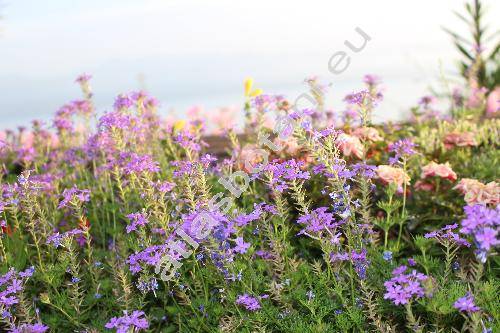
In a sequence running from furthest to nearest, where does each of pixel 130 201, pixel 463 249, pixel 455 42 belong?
pixel 455 42 → pixel 130 201 → pixel 463 249

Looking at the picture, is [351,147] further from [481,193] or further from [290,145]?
[481,193]

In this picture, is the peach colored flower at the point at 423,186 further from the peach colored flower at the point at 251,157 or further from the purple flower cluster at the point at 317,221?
the purple flower cluster at the point at 317,221

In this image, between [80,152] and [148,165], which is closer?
[148,165]

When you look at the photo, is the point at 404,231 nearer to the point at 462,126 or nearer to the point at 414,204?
the point at 414,204

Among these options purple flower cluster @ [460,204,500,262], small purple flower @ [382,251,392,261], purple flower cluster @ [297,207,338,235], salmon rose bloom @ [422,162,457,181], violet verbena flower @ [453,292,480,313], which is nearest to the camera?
purple flower cluster @ [460,204,500,262]

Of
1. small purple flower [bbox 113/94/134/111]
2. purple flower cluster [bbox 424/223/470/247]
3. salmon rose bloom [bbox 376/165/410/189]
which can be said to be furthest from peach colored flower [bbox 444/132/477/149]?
small purple flower [bbox 113/94/134/111]

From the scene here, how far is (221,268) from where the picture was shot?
4.08 meters

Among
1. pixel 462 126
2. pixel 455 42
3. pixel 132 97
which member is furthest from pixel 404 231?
pixel 455 42

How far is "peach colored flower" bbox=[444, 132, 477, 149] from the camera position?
6711 mm

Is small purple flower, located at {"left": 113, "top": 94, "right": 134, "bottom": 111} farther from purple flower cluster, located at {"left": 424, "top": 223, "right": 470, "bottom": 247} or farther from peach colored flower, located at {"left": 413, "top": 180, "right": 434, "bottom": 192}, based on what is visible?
purple flower cluster, located at {"left": 424, "top": 223, "right": 470, "bottom": 247}

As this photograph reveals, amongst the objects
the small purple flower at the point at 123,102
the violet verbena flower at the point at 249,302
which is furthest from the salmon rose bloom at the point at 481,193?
the small purple flower at the point at 123,102

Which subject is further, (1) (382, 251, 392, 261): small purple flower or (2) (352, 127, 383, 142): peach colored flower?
(2) (352, 127, 383, 142): peach colored flower

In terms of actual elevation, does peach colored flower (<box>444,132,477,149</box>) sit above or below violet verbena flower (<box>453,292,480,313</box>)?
below

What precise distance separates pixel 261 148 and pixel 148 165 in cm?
189
